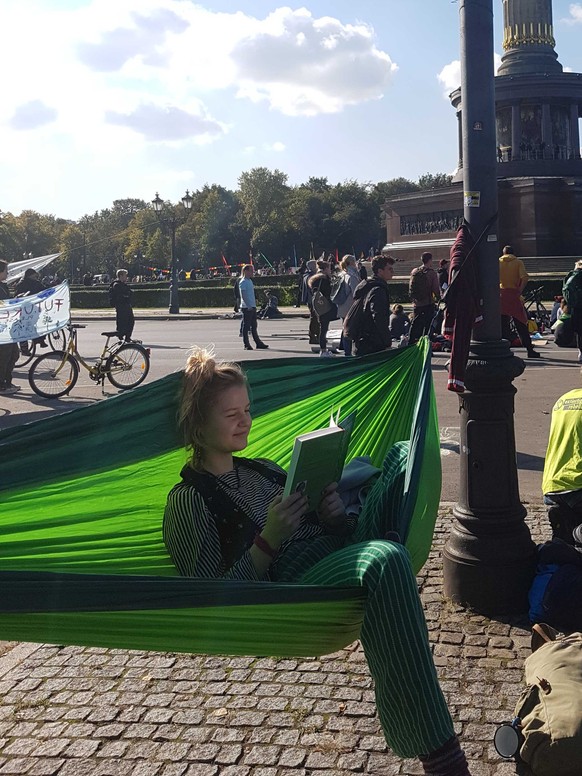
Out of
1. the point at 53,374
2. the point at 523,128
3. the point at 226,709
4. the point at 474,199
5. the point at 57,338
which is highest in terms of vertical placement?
the point at 523,128

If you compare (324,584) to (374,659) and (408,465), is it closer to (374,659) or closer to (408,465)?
(374,659)

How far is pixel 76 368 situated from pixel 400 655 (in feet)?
35.0

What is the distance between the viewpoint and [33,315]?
42.1 feet

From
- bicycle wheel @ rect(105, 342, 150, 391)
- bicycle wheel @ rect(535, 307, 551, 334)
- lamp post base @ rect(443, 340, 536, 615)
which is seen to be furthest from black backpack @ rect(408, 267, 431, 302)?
bicycle wheel @ rect(535, 307, 551, 334)

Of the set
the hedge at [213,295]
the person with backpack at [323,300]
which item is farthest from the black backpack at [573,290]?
the hedge at [213,295]

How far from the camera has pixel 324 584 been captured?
2680 mm

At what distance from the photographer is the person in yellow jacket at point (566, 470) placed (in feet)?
14.7

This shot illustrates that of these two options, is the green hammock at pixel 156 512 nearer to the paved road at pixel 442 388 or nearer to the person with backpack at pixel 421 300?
the paved road at pixel 442 388

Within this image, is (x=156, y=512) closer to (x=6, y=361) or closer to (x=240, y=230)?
(x=6, y=361)

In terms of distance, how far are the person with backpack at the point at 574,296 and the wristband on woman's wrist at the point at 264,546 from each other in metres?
8.63

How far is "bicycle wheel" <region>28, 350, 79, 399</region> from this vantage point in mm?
12531

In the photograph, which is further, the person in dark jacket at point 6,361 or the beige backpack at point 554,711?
the person in dark jacket at point 6,361

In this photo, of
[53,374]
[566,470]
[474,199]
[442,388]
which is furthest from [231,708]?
[53,374]

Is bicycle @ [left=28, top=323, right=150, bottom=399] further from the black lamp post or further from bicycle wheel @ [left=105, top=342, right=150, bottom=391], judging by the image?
the black lamp post
